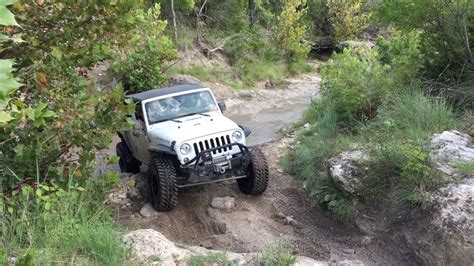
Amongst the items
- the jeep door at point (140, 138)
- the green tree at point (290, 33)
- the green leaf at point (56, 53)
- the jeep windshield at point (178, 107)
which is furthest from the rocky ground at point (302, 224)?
the green tree at point (290, 33)

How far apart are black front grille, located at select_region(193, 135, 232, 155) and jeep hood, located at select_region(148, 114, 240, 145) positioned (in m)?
0.10

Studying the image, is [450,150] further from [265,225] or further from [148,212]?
[148,212]

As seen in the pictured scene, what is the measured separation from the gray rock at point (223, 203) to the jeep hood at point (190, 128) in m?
1.01

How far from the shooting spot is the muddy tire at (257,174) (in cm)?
761

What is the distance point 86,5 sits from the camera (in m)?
4.39

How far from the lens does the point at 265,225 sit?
7.16 metres

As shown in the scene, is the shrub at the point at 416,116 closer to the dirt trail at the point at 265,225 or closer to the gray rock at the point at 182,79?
the dirt trail at the point at 265,225

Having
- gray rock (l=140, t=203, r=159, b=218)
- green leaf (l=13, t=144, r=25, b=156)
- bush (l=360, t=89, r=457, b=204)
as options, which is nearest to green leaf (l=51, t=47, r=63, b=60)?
green leaf (l=13, t=144, r=25, b=156)

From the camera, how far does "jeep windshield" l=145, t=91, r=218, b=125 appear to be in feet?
27.8

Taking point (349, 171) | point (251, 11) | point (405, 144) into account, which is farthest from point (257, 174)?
point (251, 11)

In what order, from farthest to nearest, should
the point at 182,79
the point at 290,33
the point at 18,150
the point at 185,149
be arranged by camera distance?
1. the point at 290,33
2. the point at 182,79
3. the point at 185,149
4. the point at 18,150

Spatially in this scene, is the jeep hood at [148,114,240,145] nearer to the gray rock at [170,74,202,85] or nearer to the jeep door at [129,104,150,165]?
the jeep door at [129,104,150,165]

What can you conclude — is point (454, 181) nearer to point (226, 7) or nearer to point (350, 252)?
point (350, 252)

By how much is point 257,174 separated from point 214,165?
2.39ft
